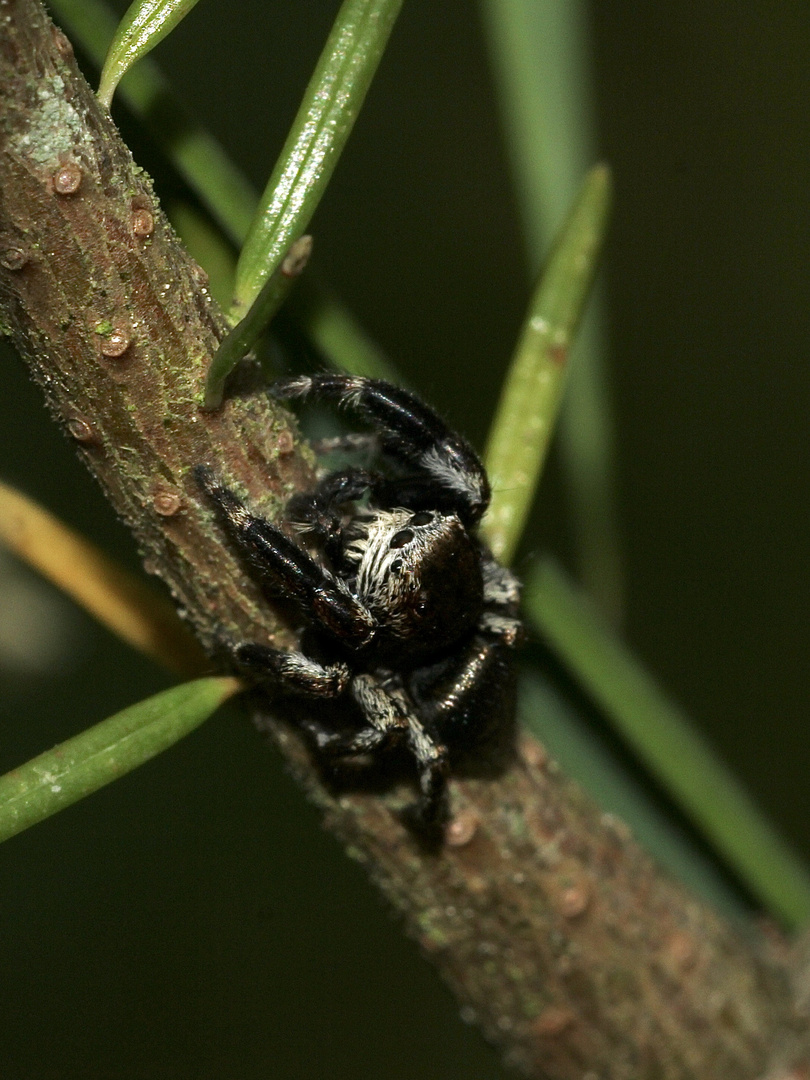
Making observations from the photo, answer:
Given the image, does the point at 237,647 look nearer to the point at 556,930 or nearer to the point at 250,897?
the point at 556,930

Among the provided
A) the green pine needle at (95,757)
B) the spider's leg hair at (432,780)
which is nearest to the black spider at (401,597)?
the spider's leg hair at (432,780)

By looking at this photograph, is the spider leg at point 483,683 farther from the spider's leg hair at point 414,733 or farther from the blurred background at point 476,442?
the blurred background at point 476,442

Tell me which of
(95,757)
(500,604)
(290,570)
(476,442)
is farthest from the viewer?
(476,442)

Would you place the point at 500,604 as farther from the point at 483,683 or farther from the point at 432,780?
the point at 432,780

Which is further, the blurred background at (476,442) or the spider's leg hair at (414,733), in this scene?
the blurred background at (476,442)

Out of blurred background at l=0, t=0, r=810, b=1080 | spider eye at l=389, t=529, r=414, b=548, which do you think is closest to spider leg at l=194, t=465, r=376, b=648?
spider eye at l=389, t=529, r=414, b=548

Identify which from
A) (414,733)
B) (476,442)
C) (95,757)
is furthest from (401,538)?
(476,442)
